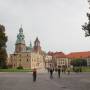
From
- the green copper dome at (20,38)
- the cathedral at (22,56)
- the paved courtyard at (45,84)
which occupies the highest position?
the green copper dome at (20,38)

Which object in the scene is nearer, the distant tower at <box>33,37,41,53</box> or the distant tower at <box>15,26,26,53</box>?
the distant tower at <box>15,26,26,53</box>

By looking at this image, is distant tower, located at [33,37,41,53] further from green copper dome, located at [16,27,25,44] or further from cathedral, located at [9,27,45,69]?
green copper dome, located at [16,27,25,44]

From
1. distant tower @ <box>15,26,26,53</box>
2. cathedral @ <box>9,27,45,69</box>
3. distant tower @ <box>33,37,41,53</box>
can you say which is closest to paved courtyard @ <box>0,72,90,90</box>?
cathedral @ <box>9,27,45,69</box>

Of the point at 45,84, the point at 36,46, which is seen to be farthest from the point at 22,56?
the point at 45,84

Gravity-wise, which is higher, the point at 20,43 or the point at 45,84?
the point at 20,43

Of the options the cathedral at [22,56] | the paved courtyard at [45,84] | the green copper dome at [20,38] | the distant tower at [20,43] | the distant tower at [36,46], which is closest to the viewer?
the paved courtyard at [45,84]

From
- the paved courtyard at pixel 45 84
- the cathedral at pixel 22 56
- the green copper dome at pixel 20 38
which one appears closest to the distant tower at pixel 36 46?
the cathedral at pixel 22 56

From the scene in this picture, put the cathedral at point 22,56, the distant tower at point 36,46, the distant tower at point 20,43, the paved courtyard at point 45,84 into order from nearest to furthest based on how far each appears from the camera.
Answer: the paved courtyard at point 45,84 → the cathedral at point 22,56 → the distant tower at point 20,43 → the distant tower at point 36,46

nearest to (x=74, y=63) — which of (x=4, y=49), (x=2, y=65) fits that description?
(x=2, y=65)

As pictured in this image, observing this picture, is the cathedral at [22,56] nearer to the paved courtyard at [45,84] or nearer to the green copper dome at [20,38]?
the green copper dome at [20,38]

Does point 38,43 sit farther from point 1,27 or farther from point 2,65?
point 1,27

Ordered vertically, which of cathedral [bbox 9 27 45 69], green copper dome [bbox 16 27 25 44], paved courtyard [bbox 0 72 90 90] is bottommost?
paved courtyard [bbox 0 72 90 90]

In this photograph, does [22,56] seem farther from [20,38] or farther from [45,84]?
[45,84]

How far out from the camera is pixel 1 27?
9281 cm
